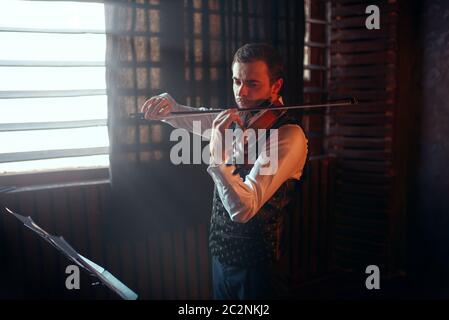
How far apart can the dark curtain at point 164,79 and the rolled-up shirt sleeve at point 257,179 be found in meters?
1.11

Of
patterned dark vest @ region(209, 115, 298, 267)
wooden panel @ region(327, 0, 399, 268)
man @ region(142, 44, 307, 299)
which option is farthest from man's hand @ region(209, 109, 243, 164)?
wooden panel @ region(327, 0, 399, 268)

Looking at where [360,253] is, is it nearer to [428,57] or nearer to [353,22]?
[428,57]

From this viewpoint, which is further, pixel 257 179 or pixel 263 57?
pixel 263 57

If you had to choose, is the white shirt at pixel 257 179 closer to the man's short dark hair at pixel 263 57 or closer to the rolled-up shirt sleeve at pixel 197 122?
the man's short dark hair at pixel 263 57

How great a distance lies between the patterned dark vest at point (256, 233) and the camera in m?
2.03

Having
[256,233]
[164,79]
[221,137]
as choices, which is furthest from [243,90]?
[164,79]

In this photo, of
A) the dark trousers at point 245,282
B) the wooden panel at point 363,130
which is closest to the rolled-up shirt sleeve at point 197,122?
the dark trousers at point 245,282

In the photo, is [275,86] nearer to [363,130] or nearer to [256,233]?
[256,233]

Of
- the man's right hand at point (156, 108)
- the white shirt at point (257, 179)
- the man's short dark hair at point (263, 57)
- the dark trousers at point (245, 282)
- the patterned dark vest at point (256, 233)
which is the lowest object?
the dark trousers at point (245, 282)

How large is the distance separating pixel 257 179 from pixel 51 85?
176 cm

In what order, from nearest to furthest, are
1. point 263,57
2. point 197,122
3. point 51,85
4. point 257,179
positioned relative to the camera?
point 257,179, point 263,57, point 197,122, point 51,85

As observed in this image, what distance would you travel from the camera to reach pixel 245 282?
6.72 feet
